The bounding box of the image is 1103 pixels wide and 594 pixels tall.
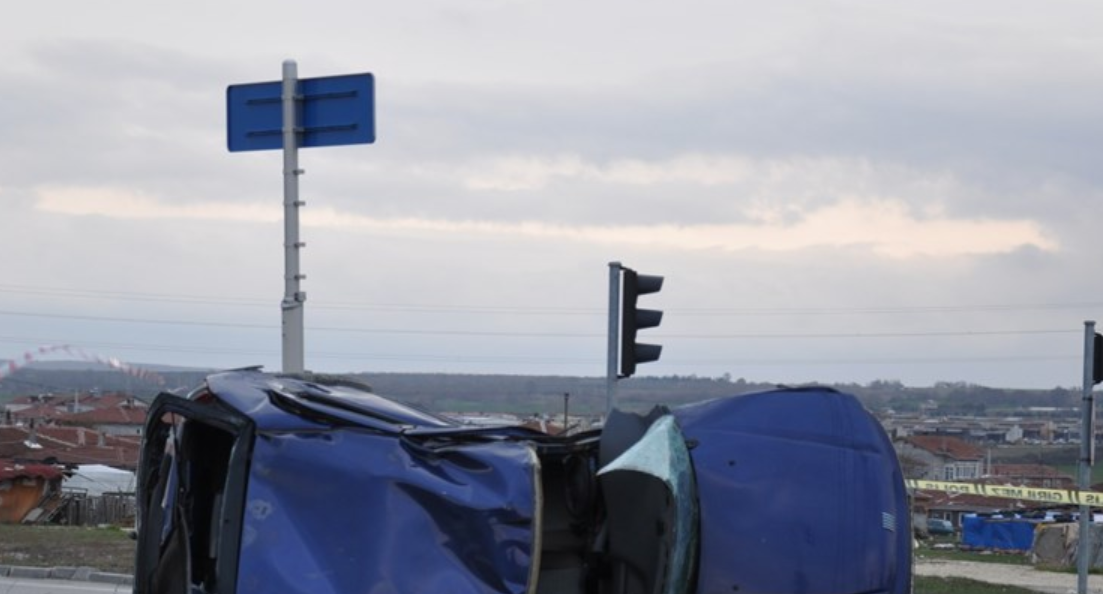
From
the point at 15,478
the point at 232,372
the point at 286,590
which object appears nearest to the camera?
the point at 286,590

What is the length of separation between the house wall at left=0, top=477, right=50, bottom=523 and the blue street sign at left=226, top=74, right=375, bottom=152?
2678cm

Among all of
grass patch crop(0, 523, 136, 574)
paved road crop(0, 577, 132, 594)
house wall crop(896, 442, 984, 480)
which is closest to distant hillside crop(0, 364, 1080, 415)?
house wall crop(896, 442, 984, 480)

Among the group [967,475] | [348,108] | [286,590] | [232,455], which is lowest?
[967,475]

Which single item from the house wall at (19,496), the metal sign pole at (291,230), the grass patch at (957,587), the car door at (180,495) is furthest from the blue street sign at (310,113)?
the house wall at (19,496)

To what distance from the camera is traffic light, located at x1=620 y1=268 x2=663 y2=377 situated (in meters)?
11.4

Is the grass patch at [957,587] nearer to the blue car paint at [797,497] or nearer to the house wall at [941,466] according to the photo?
the blue car paint at [797,497]

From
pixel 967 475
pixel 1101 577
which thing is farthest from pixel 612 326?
pixel 967 475

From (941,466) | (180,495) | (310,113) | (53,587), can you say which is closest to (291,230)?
(310,113)

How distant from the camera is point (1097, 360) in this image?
13.1 m

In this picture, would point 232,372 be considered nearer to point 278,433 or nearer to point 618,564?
point 278,433

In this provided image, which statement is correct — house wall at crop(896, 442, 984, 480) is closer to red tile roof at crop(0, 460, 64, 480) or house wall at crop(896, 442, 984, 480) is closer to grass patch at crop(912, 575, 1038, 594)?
red tile roof at crop(0, 460, 64, 480)

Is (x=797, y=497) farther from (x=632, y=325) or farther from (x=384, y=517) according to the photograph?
(x=632, y=325)

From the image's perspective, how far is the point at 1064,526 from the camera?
87.5 ft

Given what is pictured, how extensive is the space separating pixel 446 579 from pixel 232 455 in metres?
1.07
